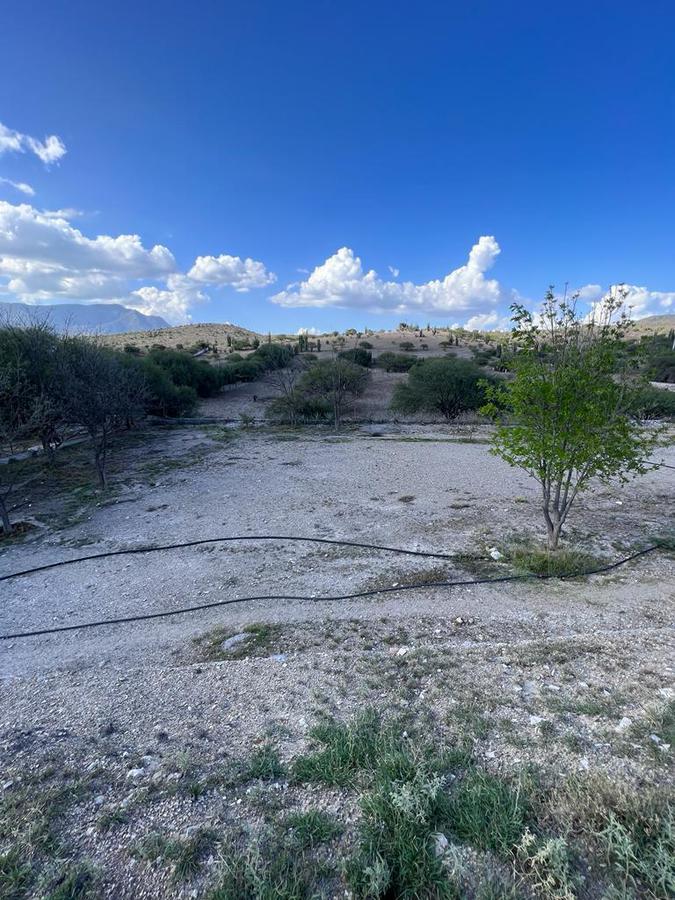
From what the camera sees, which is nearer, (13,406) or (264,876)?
(264,876)

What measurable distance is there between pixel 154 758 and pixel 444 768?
213 centimetres

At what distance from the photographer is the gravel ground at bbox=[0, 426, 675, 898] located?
2.90 metres

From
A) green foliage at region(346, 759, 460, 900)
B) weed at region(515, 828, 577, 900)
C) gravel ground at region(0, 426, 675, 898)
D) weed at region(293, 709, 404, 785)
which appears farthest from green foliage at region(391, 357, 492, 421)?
weed at region(515, 828, 577, 900)

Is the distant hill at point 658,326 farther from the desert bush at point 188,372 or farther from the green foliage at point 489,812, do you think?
the desert bush at point 188,372

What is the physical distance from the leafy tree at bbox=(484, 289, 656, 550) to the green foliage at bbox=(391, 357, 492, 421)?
15968 millimetres

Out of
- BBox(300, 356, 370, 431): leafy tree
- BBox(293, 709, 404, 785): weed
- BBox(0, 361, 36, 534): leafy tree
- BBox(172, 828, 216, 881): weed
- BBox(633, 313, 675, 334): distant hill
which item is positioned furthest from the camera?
BBox(300, 356, 370, 431): leafy tree

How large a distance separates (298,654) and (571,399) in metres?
5.29

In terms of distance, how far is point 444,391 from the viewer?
22.3 m

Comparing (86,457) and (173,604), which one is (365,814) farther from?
(86,457)

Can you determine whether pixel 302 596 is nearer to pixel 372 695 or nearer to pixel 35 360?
pixel 372 695

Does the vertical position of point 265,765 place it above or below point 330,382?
below

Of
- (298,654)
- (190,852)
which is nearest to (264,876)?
(190,852)

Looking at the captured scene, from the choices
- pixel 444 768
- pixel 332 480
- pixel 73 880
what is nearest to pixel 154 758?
pixel 73 880

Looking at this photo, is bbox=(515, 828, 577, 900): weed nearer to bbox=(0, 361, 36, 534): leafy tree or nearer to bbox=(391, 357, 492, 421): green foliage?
bbox=(0, 361, 36, 534): leafy tree
